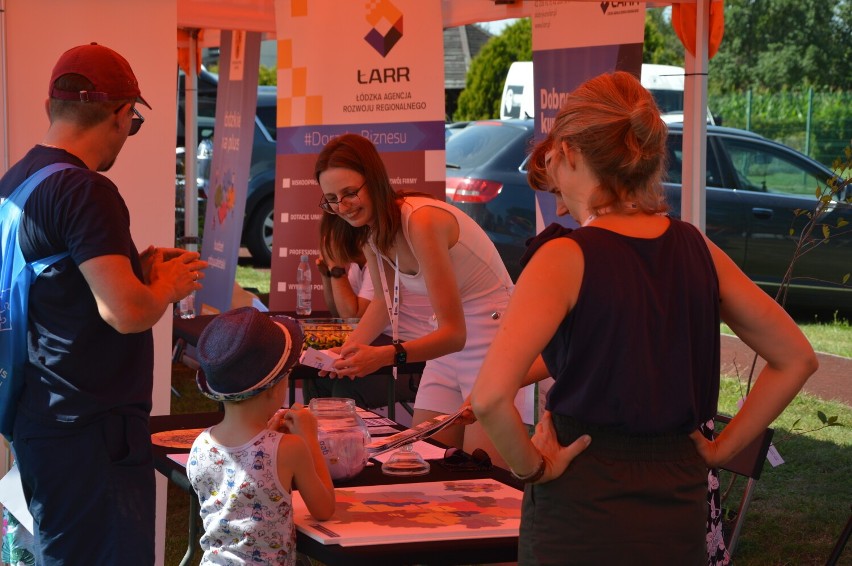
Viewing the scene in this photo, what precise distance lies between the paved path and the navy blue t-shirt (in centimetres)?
515

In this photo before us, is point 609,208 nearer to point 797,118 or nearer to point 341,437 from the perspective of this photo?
point 341,437

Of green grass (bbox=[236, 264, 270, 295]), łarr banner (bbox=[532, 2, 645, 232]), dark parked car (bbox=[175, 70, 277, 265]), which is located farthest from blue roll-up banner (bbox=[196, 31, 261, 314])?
dark parked car (bbox=[175, 70, 277, 265])

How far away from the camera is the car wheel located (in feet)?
39.0

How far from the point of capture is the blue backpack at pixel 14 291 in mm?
2250

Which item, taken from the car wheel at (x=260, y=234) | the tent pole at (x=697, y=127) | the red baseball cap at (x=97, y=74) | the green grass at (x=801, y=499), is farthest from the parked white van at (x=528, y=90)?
the red baseball cap at (x=97, y=74)

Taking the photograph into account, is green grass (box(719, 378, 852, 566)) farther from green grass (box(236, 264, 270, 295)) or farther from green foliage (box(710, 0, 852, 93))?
green foliage (box(710, 0, 852, 93))

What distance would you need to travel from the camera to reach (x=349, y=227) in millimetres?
3488

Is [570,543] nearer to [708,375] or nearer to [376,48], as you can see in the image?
[708,375]

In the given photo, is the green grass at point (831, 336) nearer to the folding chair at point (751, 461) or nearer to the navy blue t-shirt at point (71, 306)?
the folding chair at point (751, 461)

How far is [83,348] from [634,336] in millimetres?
1146

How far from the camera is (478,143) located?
916 centimetres

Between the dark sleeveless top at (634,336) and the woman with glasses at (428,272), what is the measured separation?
1310 mm

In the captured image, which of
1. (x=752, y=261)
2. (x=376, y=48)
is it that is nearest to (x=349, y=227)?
(x=376, y=48)

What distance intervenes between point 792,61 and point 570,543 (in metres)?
26.5
